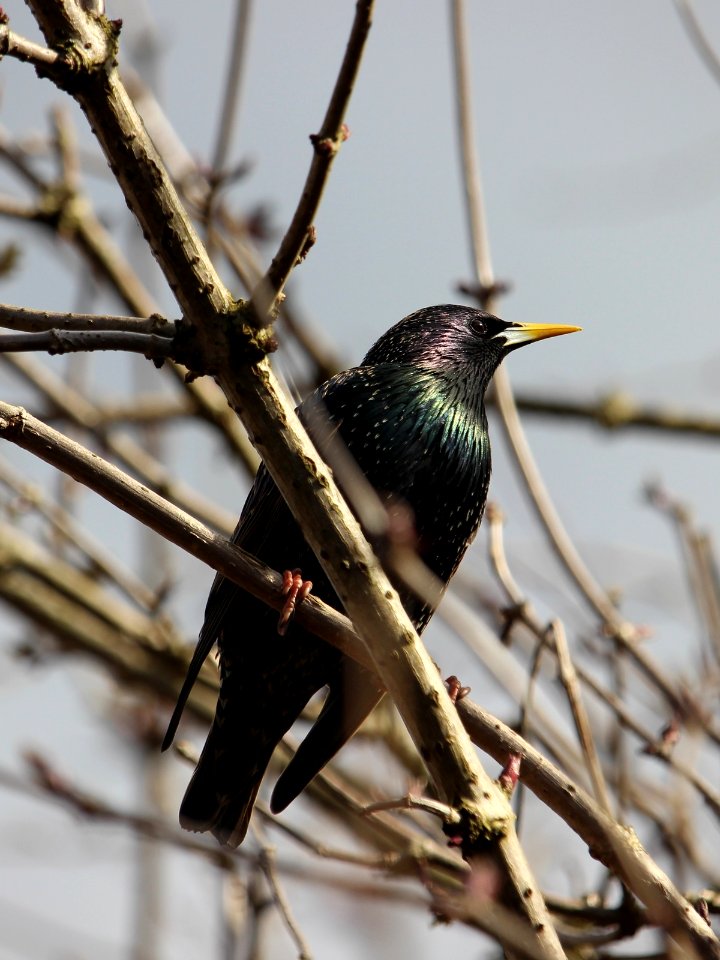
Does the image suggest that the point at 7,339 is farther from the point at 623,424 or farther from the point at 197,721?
the point at 623,424

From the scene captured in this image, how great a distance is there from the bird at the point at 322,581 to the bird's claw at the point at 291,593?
70 cm

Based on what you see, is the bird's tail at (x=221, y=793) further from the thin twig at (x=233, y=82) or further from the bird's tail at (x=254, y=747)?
the thin twig at (x=233, y=82)

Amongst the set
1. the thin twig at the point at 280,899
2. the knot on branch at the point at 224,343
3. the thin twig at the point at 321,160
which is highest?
the thin twig at the point at 321,160

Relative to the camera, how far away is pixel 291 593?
3.15m

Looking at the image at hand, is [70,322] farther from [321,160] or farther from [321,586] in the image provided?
[321,586]

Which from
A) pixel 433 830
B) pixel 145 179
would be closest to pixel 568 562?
pixel 433 830

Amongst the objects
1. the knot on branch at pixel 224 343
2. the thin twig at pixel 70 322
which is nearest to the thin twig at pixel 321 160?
the knot on branch at pixel 224 343

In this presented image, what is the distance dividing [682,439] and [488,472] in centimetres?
285

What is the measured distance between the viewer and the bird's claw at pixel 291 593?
3061 millimetres

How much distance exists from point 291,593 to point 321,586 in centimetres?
92

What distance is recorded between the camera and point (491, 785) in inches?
101

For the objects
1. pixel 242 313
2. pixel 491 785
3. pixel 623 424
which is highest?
pixel 623 424

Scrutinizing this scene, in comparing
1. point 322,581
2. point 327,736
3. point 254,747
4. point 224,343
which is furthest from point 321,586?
point 224,343

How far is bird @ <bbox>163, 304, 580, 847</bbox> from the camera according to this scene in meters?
4.03
